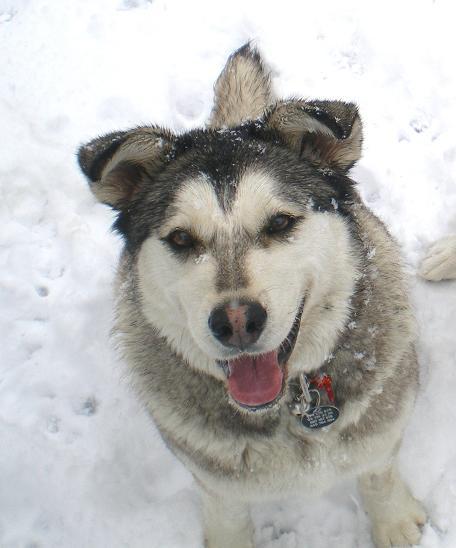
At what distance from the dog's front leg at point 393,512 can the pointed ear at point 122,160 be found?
6.29ft

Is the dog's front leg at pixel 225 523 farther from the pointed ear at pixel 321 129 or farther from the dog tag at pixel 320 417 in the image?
the pointed ear at pixel 321 129

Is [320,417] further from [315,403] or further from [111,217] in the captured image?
[111,217]

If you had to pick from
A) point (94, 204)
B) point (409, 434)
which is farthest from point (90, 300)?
point (409, 434)

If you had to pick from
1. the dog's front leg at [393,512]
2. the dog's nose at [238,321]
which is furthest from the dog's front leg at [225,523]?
the dog's nose at [238,321]

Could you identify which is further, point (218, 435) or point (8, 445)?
point (8, 445)

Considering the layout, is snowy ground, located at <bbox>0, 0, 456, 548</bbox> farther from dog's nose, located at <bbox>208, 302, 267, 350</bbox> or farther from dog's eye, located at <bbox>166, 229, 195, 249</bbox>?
dog's nose, located at <bbox>208, 302, 267, 350</bbox>

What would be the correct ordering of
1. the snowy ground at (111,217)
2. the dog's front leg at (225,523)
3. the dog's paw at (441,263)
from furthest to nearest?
the dog's paw at (441,263)
the snowy ground at (111,217)
the dog's front leg at (225,523)

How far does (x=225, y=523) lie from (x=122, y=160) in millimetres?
1942

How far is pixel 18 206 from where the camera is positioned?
4.76 meters

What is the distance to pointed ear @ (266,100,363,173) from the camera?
89.0 inches

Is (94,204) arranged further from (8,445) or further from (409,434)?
(409,434)

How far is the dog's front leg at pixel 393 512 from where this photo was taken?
329cm

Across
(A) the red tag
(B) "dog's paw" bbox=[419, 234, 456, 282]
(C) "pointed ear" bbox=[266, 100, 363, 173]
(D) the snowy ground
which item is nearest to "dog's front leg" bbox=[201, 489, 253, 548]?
(D) the snowy ground

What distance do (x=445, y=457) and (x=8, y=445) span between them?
8.70 feet
